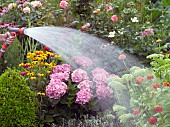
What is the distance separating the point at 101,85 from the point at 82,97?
22 cm

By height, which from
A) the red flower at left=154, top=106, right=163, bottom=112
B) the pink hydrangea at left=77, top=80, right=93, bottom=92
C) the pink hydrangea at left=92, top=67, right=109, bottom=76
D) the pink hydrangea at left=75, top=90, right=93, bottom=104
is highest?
the red flower at left=154, top=106, right=163, bottom=112

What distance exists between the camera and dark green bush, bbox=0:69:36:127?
356cm

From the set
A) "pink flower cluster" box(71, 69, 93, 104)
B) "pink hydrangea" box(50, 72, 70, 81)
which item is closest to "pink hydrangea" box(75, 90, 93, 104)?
"pink flower cluster" box(71, 69, 93, 104)

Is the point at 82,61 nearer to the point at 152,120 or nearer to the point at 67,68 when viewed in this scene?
the point at 67,68

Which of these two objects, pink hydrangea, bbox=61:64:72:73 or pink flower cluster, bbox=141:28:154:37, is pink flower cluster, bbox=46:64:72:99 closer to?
pink hydrangea, bbox=61:64:72:73

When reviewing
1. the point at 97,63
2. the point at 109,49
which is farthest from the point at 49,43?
the point at 109,49

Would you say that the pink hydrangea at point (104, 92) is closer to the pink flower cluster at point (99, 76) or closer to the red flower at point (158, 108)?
the pink flower cluster at point (99, 76)

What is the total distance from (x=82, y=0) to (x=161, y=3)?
1.20 meters

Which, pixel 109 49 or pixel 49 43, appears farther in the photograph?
pixel 109 49

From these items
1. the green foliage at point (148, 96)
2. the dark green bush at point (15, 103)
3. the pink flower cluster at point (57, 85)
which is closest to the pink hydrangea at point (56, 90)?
the pink flower cluster at point (57, 85)

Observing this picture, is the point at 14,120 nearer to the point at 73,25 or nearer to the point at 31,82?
the point at 31,82

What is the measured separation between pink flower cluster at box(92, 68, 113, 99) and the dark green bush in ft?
1.97

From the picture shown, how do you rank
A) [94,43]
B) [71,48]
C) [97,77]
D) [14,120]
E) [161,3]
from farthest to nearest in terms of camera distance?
1. [161,3]
2. [94,43]
3. [71,48]
4. [97,77]
5. [14,120]

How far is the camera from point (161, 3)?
231 inches
